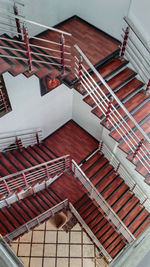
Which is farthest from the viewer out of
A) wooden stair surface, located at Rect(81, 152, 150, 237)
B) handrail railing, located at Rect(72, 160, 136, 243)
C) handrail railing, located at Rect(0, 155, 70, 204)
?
Answer: wooden stair surface, located at Rect(81, 152, 150, 237)

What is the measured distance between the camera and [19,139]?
5.93 m

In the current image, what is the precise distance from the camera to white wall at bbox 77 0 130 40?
498 centimetres

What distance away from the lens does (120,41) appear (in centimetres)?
547

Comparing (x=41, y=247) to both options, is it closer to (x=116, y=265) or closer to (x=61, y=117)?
(x=61, y=117)

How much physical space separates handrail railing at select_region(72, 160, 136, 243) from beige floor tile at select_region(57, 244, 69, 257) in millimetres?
1893

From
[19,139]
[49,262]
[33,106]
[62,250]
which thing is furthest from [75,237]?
[33,106]

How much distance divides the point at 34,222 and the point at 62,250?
1.60 metres

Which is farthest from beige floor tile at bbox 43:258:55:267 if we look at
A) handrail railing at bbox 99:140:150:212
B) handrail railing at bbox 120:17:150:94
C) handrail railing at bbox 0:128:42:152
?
handrail railing at bbox 120:17:150:94

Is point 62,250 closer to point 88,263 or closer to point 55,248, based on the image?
point 55,248

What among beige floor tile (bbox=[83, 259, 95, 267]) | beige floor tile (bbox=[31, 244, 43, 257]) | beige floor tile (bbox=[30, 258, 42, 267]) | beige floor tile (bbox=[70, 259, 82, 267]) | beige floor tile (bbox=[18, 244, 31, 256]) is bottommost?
beige floor tile (bbox=[83, 259, 95, 267])

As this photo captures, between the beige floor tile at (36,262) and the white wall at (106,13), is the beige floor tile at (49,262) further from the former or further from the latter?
the white wall at (106,13)

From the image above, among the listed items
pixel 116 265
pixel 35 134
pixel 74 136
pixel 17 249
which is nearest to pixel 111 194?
pixel 74 136

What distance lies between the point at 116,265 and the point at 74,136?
6.00m

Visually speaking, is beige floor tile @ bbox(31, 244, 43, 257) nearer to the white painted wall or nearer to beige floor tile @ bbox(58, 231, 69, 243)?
beige floor tile @ bbox(58, 231, 69, 243)
